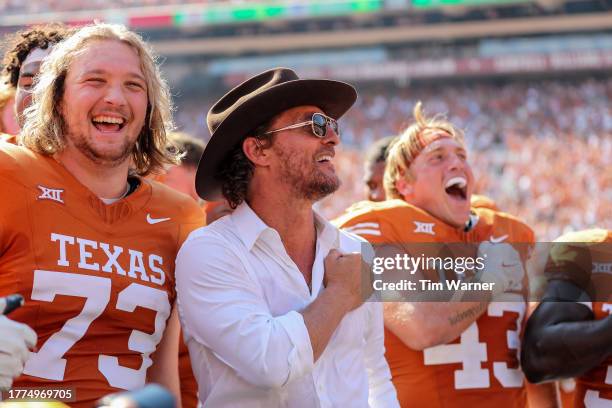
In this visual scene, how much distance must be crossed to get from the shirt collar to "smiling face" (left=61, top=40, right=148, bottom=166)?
41 cm

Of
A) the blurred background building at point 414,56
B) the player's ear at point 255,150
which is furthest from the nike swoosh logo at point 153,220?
the blurred background building at point 414,56

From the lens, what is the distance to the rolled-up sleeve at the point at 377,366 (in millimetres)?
2842

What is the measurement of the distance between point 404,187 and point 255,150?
1404 mm

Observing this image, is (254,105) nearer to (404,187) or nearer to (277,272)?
(277,272)

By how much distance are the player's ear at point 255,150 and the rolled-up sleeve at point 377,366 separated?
1.96ft

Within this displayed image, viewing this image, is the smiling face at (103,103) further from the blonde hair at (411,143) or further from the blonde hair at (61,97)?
the blonde hair at (411,143)

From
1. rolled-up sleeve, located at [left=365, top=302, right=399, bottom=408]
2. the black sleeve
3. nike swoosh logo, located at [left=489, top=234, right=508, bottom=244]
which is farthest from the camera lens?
nike swoosh logo, located at [left=489, top=234, right=508, bottom=244]

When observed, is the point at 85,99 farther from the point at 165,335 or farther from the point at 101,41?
the point at 165,335

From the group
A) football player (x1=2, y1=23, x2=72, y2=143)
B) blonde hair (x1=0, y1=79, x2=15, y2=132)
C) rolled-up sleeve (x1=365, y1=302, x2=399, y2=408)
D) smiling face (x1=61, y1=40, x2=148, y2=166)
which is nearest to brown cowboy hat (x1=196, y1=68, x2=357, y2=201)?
smiling face (x1=61, y1=40, x2=148, y2=166)

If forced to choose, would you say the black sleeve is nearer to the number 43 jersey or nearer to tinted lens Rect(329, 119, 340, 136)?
tinted lens Rect(329, 119, 340, 136)

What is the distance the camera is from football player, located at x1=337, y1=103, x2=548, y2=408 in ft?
A: 11.1

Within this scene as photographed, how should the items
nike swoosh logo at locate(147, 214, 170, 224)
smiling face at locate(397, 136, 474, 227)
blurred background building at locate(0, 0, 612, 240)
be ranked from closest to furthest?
1. nike swoosh logo at locate(147, 214, 170, 224)
2. smiling face at locate(397, 136, 474, 227)
3. blurred background building at locate(0, 0, 612, 240)

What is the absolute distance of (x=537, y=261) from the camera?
3641mm

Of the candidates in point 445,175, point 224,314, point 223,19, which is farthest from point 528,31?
point 224,314
